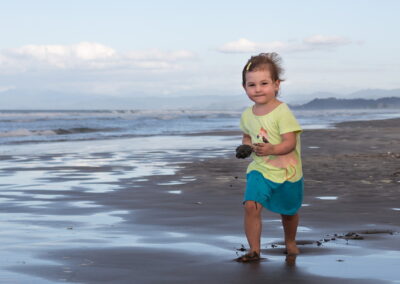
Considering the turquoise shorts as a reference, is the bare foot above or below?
below

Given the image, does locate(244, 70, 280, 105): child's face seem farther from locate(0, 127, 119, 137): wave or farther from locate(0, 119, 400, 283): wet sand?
locate(0, 127, 119, 137): wave

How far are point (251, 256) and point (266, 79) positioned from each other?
4.07 ft

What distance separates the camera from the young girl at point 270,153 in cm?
494

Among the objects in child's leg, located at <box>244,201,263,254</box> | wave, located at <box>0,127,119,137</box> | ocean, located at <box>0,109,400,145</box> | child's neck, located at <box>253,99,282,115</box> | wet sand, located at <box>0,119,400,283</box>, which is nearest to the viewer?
wet sand, located at <box>0,119,400,283</box>

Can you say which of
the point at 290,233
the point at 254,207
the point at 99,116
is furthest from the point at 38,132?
the point at 99,116

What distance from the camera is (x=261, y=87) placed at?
5.01 meters

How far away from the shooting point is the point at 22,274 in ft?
14.5

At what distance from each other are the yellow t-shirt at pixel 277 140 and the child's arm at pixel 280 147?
44mm

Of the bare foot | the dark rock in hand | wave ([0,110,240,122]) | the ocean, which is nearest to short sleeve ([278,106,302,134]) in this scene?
the dark rock in hand

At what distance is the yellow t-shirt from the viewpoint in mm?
4973

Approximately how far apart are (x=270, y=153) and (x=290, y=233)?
0.67m

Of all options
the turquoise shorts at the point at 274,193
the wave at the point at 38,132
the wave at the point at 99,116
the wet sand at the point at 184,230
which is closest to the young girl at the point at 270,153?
the turquoise shorts at the point at 274,193

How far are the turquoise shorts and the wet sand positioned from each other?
353mm

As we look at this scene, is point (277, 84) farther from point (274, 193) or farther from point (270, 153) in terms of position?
point (274, 193)
